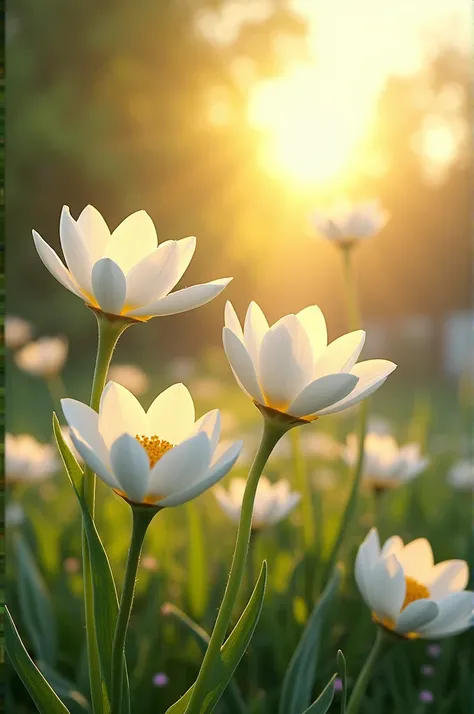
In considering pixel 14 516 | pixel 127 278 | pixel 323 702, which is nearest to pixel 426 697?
pixel 323 702

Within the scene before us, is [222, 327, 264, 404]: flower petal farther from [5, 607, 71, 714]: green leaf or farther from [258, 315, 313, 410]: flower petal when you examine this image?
[5, 607, 71, 714]: green leaf

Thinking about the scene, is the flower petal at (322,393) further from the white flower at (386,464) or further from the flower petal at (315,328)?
the white flower at (386,464)

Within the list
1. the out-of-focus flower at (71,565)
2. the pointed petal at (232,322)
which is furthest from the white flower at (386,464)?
the pointed petal at (232,322)

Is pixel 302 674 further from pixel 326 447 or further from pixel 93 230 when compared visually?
pixel 326 447

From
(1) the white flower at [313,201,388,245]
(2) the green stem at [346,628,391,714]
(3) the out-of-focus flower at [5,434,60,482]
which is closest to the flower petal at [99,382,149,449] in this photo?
(2) the green stem at [346,628,391,714]

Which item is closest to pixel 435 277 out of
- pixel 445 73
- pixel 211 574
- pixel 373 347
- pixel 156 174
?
pixel 373 347

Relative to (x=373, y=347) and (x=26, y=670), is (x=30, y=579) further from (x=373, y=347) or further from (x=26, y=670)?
(x=373, y=347)
